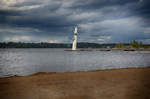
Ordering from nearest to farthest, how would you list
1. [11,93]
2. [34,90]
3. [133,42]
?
1. [11,93]
2. [34,90]
3. [133,42]

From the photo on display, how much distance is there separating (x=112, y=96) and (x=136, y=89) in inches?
62.1

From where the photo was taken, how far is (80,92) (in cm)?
599

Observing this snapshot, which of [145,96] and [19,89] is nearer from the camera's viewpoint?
[145,96]

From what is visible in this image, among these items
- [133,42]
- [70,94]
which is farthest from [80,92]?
[133,42]

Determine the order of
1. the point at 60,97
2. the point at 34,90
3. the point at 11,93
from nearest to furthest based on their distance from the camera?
the point at 60,97 → the point at 11,93 → the point at 34,90

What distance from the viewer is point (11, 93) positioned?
572 centimetres

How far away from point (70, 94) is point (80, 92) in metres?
0.50

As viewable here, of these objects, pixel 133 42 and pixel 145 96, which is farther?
pixel 133 42

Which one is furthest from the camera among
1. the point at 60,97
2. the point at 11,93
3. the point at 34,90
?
the point at 34,90

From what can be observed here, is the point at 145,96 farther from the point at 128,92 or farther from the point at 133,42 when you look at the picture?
the point at 133,42

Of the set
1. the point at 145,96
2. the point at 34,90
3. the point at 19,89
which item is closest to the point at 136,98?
the point at 145,96

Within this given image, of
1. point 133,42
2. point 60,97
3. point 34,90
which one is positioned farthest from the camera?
point 133,42

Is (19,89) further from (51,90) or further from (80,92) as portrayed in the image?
(80,92)

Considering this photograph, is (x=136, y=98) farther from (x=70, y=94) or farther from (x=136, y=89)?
(x=70, y=94)
